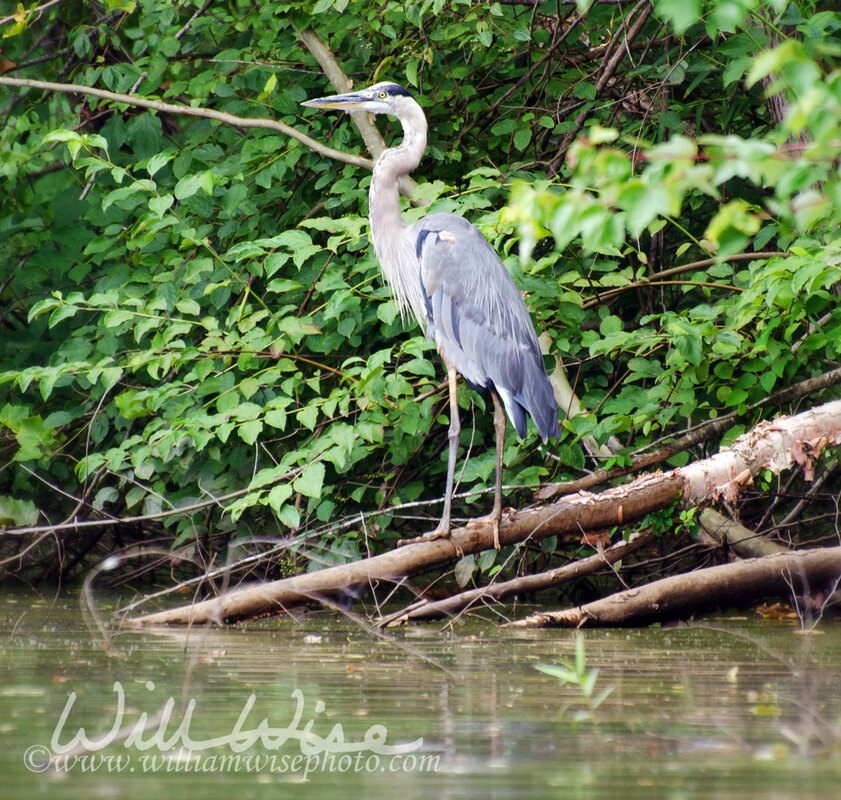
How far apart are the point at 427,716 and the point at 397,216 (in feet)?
11.0

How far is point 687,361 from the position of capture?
4.76m

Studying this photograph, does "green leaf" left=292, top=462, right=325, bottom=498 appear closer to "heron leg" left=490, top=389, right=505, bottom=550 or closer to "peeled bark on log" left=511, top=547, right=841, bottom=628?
"heron leg" left=490, top=389, right=505, bottom=550

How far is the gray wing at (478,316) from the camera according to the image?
5172mm

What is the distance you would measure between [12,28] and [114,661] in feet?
11.9

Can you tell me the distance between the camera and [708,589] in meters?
4.52

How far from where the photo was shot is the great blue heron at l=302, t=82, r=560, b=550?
5.18 meters

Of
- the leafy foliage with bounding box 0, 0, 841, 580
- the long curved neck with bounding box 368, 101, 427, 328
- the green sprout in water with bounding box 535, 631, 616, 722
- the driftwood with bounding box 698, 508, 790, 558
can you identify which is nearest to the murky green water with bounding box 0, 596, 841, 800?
the green sprout in water with bounding box 535, 631, 616, 722

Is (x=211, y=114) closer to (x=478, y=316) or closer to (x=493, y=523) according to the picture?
(x=478, y=316)

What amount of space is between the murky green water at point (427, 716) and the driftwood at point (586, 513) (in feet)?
0.58

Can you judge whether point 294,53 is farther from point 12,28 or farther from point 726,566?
point 726,566

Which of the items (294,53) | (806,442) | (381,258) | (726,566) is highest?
(294,53)

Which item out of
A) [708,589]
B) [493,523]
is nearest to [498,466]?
[493,523]

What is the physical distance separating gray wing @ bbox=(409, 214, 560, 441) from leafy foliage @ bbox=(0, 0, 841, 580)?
122mm

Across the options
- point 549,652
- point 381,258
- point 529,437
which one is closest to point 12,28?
point 381,258
